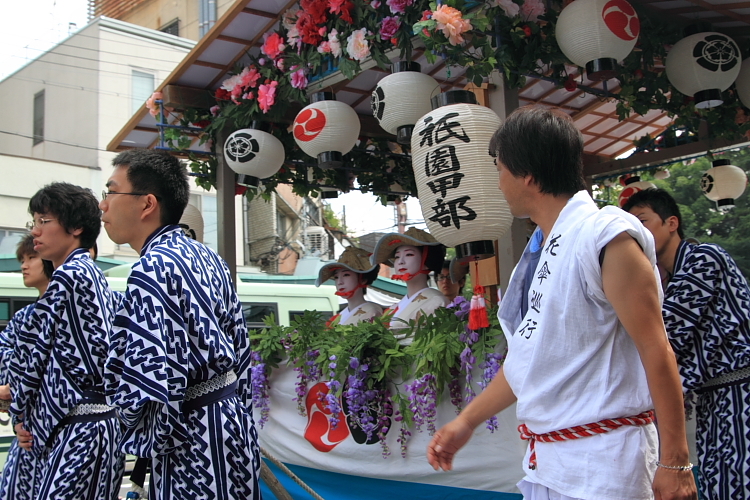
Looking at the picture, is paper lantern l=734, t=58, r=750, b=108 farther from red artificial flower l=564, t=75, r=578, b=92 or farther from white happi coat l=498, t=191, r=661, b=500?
white happi coat l=498, t=191, r=661, b=500

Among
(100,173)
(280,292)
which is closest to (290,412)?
(280,292)

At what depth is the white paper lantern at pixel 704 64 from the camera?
4.30 metres

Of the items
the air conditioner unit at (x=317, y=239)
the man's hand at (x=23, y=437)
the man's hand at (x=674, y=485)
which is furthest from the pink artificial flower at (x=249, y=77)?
the air conditioner unit at (x=317, y=239)

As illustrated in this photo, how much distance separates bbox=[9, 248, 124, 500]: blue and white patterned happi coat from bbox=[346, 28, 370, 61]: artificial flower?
235 centimetres

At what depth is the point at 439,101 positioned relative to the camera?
3.69 m

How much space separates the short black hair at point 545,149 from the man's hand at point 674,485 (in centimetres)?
72

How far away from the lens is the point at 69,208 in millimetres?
3002

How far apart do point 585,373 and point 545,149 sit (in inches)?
22.5

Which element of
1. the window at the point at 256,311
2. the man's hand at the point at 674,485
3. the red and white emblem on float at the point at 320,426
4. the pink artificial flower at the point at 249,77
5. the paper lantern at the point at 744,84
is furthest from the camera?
the window at the point at 256,311

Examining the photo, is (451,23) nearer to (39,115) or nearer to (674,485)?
(674,485)

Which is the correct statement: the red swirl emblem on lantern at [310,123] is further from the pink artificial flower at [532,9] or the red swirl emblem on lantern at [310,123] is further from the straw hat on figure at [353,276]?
the straw hat on figure at [353,276]

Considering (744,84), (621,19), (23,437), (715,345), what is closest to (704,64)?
(744,84)

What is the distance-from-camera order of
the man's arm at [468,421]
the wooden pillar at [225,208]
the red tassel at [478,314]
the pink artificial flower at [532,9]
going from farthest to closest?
the wooden pillar at [225,208] → the pink artificial flower at [532,9] → the red tassel at [478,314] → the man's arm at [468,421]

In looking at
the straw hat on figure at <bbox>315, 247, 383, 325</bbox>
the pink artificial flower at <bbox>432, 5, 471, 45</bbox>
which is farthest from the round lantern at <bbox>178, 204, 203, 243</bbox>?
the pink artificial flower at <bbox>432, 5, 471, 45</bbox>
